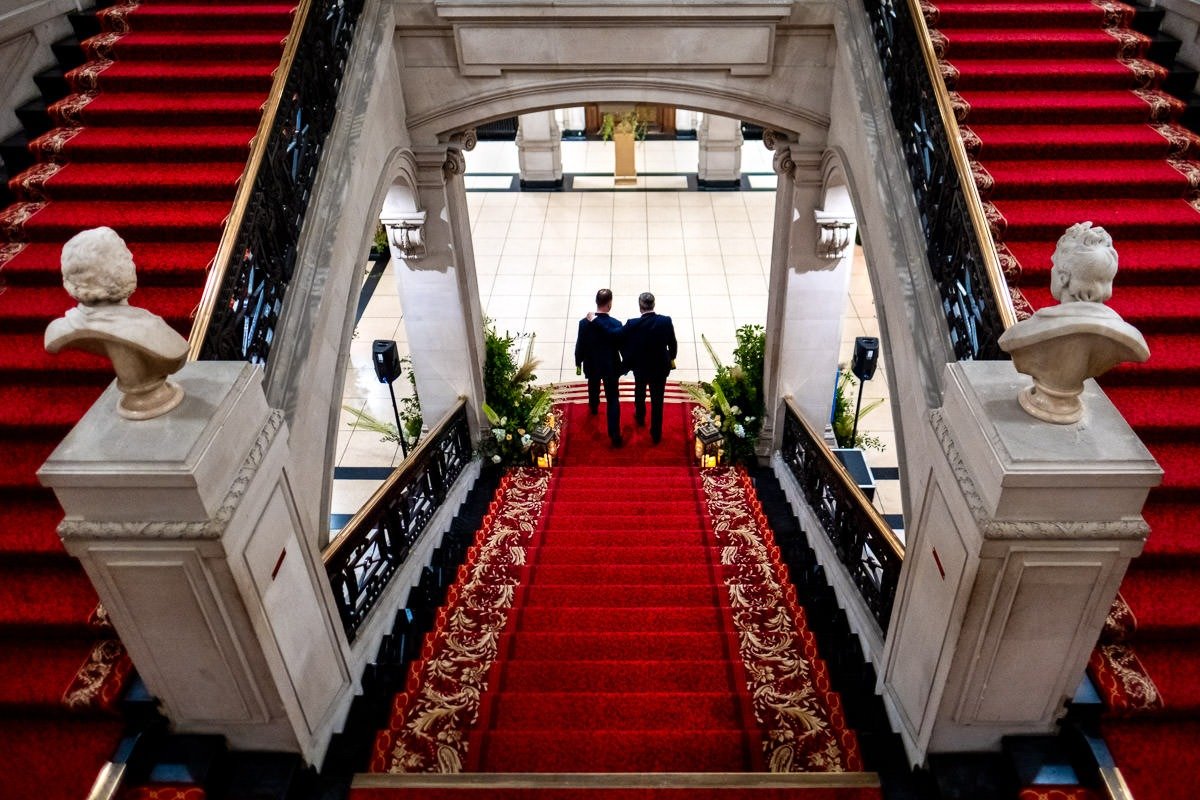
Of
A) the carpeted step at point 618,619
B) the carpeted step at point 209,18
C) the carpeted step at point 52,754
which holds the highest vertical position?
the carpeted step at point 209,18

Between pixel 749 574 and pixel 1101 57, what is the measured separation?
12.8 ft

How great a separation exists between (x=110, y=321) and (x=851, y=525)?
12.3 feet

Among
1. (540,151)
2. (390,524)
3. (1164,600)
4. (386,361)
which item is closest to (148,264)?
(390,524)

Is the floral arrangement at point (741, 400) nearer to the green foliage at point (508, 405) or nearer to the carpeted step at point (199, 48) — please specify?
the green foliage at point (508, 405)

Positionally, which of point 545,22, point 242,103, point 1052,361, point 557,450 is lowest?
point 557,450

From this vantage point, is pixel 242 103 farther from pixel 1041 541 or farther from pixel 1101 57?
pixel 1101 57

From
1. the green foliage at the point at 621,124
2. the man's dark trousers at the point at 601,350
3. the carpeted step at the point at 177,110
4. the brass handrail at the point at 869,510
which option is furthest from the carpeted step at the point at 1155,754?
the green foliage at the point at 621,124

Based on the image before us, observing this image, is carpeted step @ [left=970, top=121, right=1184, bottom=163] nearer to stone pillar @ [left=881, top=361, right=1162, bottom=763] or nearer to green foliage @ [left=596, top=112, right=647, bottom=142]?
stone pillar @ [left=881, top=361, right=1162, bottom=763]

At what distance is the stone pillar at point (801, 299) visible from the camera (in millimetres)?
6301

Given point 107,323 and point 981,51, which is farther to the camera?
point 981,51

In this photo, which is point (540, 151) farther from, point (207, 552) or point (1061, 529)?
point (1061, 529)

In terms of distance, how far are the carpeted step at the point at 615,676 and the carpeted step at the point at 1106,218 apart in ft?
8.80

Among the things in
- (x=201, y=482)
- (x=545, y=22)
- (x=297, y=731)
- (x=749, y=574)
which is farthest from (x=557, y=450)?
(x=201, y=482)

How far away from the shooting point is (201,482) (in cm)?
245
